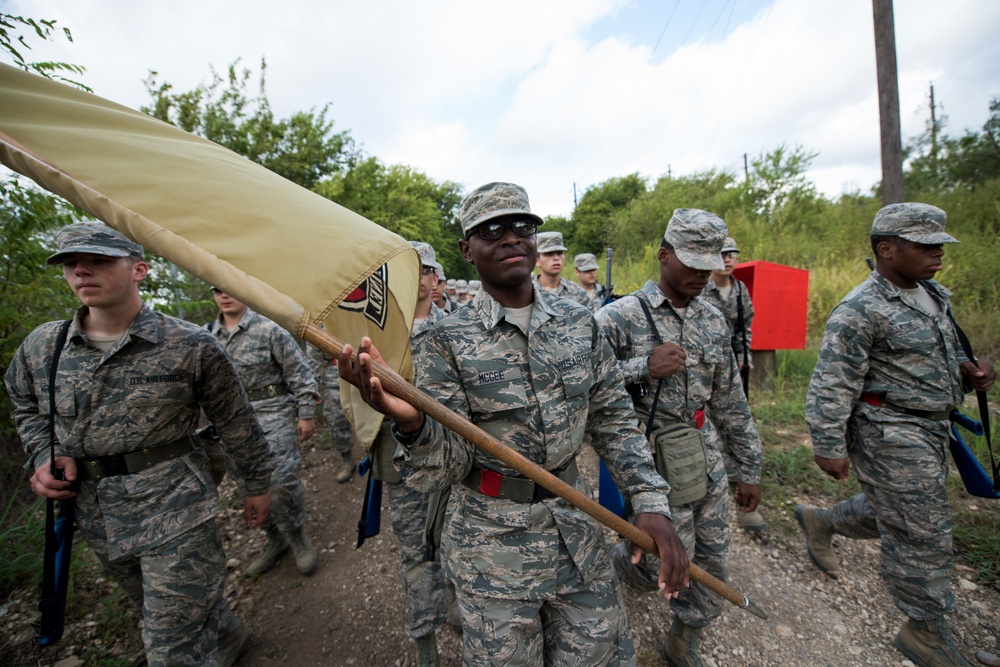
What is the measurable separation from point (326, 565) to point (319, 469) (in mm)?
1999

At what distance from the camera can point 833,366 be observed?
2850mm

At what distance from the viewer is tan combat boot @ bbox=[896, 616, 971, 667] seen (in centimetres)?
255

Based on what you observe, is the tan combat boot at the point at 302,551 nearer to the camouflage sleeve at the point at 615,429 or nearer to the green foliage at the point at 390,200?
the camouflage sleeve at the point at 615,429

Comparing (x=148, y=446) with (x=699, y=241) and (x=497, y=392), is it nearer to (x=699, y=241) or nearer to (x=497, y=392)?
(x=497, y=392)

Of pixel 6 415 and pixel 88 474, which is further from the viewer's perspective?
pixel 6 415

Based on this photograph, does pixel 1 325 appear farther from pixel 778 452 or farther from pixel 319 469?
pixel 778 452

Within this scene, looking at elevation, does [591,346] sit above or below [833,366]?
above

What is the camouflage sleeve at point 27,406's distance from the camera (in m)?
2.34

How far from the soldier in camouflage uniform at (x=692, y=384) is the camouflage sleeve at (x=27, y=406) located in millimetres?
3064

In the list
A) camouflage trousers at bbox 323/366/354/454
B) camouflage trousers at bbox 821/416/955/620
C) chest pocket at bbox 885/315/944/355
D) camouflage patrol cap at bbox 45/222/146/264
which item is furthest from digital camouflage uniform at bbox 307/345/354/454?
chest pocket at bbox 885/315/944/355

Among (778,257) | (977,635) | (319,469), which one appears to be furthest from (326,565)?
(778,257)

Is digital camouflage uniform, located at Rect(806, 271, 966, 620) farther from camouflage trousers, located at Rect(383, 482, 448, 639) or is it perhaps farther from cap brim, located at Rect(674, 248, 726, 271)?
camouflage trousers, located at Rect(383, 482, 448, 639)

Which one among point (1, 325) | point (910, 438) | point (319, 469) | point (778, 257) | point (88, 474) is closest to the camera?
point (88, 474)

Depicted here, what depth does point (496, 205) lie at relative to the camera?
1807mm
